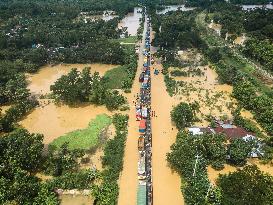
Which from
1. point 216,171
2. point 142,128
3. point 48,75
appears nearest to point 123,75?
point 48,75

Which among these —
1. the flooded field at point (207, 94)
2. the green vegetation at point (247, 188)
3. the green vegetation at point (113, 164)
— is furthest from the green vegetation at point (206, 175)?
the flooded field at point (207, 94)

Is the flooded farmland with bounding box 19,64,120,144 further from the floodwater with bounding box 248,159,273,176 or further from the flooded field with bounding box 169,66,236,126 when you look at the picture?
the floodwater with bounding box 248,159,273,176

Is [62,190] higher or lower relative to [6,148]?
lower

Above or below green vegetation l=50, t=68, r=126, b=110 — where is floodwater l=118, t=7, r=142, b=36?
above

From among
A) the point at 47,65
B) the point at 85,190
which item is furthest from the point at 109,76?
the point at 85,190

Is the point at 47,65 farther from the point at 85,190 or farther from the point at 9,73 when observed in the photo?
the point at 85,190

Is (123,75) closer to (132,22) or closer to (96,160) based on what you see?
(96,160)

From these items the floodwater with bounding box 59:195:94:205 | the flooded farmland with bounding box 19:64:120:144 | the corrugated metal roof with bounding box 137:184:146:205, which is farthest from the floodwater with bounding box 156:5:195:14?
the floodwater with bounding box 59:195:94:205
